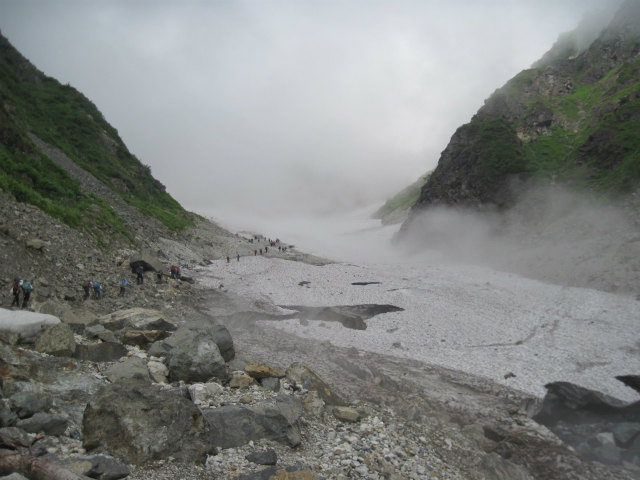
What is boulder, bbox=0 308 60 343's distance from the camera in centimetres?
1085

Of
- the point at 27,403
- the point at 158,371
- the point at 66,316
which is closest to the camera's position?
the point at 27,403

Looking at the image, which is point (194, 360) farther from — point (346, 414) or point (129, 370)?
point (346, 414)

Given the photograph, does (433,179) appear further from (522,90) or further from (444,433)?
(444,433)

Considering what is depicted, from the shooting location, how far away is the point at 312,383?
13.9 m

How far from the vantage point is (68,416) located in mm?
7996

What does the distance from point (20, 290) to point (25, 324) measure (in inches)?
296

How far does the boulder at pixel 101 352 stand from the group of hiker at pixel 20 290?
677 centimetres

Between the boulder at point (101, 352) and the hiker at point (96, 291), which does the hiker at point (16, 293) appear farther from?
the boulder at point (101, 352)

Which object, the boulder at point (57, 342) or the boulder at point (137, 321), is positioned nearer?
the boulder at point (57, 342)

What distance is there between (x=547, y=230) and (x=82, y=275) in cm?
5356

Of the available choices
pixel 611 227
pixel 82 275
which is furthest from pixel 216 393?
pixel 611 227

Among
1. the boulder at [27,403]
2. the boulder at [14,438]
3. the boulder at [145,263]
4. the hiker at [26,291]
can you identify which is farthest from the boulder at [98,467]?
the boulder at [145,263]

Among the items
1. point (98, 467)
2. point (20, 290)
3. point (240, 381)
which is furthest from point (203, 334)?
point (20, 290)

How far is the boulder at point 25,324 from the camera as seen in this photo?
1085 cm
